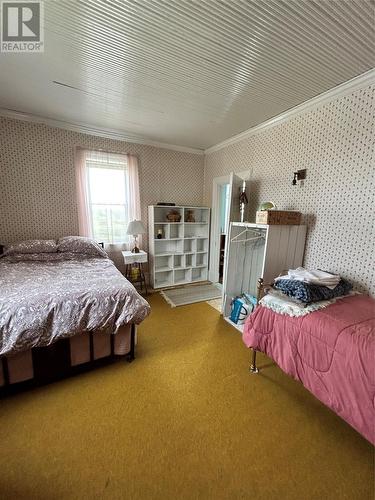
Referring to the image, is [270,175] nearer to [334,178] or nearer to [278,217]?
[334,178]

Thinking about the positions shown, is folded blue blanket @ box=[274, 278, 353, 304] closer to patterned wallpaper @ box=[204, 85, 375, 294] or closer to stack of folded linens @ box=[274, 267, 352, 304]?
stack of folded linens @ box=[274, 267, 352, 304]

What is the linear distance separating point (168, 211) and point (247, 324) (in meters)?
2.77

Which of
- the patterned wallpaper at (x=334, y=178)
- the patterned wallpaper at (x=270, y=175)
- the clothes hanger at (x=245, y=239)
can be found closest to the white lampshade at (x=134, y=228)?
the patterned wallpaper at (x=270, y=175)

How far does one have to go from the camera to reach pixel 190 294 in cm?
372

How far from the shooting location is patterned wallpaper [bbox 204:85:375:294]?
1.90 metres

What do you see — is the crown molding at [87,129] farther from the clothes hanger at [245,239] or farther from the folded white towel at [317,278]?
the folded white towel at [317,278]

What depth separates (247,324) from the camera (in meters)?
1.87

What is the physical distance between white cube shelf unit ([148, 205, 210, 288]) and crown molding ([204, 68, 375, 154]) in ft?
5.22

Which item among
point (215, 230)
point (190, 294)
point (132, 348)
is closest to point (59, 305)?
point (132, 348)

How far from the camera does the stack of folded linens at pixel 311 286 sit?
1654 millimetres

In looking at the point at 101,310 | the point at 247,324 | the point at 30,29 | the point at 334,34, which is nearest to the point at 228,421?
the point at 247,324

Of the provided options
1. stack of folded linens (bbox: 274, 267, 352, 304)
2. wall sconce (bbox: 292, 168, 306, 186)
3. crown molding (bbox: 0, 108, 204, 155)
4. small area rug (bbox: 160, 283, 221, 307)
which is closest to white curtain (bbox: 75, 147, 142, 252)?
crown molding (bbox: 0, 108, 204, 155)

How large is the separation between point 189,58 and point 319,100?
1449 mm

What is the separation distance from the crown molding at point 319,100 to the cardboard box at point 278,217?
1184 millimetres
